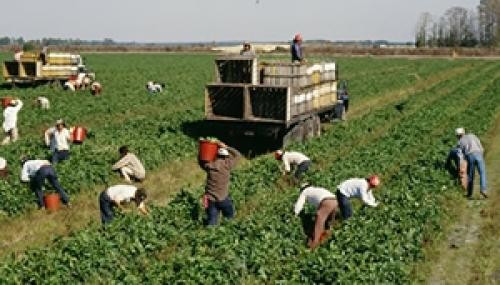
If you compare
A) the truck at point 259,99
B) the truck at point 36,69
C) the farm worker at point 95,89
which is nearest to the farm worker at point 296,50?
the truck at point 259,99

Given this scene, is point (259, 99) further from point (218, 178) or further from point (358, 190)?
point (358, 190)

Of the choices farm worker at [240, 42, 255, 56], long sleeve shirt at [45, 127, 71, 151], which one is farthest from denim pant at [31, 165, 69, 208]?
farm worker at [240, 42, 255, 56]

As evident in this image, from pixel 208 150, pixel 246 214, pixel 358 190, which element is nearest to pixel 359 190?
pixel 358 190

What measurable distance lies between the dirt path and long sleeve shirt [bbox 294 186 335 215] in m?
2.18

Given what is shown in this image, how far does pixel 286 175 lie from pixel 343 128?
8.02m

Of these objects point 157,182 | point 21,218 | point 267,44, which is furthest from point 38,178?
point 267,44

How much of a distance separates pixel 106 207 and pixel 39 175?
2.60m

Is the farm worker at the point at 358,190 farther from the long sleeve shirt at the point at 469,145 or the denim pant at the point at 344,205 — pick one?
the long sleeve shirt at the point at 469,145

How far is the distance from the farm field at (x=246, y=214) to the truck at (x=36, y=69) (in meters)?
10.3

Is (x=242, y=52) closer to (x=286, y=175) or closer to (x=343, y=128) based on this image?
(x=343, y=128)

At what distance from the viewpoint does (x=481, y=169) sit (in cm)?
1559

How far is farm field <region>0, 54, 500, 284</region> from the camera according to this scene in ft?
32.2

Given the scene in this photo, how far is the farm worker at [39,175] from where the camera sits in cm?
1393

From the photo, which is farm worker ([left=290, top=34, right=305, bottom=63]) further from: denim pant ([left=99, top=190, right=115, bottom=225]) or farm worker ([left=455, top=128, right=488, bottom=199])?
denim pant ([left=99, top=190, right=115, bottom=225])
